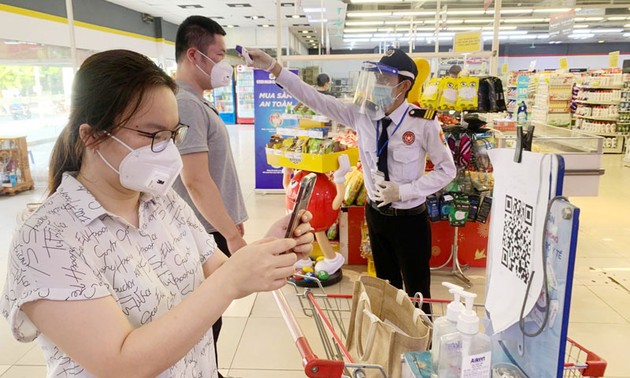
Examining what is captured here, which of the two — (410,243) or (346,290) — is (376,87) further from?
(346,290)

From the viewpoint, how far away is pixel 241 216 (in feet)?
7.82

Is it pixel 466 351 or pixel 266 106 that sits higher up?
pixel 266 106

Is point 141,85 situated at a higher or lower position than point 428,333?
higher

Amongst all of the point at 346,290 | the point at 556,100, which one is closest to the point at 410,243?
the point at 346,290

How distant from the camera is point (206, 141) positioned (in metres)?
2.08

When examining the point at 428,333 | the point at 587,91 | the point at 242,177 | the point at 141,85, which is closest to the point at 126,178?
the point at 141,85

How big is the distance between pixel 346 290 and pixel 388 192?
5.55ft

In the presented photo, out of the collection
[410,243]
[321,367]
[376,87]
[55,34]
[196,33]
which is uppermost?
[55,34]

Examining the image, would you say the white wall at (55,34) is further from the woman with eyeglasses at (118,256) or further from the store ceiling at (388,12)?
the woman with eyeglasses at (118,256)

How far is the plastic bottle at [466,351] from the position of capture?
958 mm

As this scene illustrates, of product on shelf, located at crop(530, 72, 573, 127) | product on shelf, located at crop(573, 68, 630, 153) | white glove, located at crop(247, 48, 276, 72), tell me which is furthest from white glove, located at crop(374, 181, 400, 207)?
product on shelf, located at crop(573, 68, 630, 153)

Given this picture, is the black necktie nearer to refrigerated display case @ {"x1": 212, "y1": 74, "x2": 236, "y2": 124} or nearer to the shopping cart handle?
the shopping cart handle

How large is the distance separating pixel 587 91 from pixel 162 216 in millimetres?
13938

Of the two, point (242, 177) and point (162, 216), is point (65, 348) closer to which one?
point (162, 216)
